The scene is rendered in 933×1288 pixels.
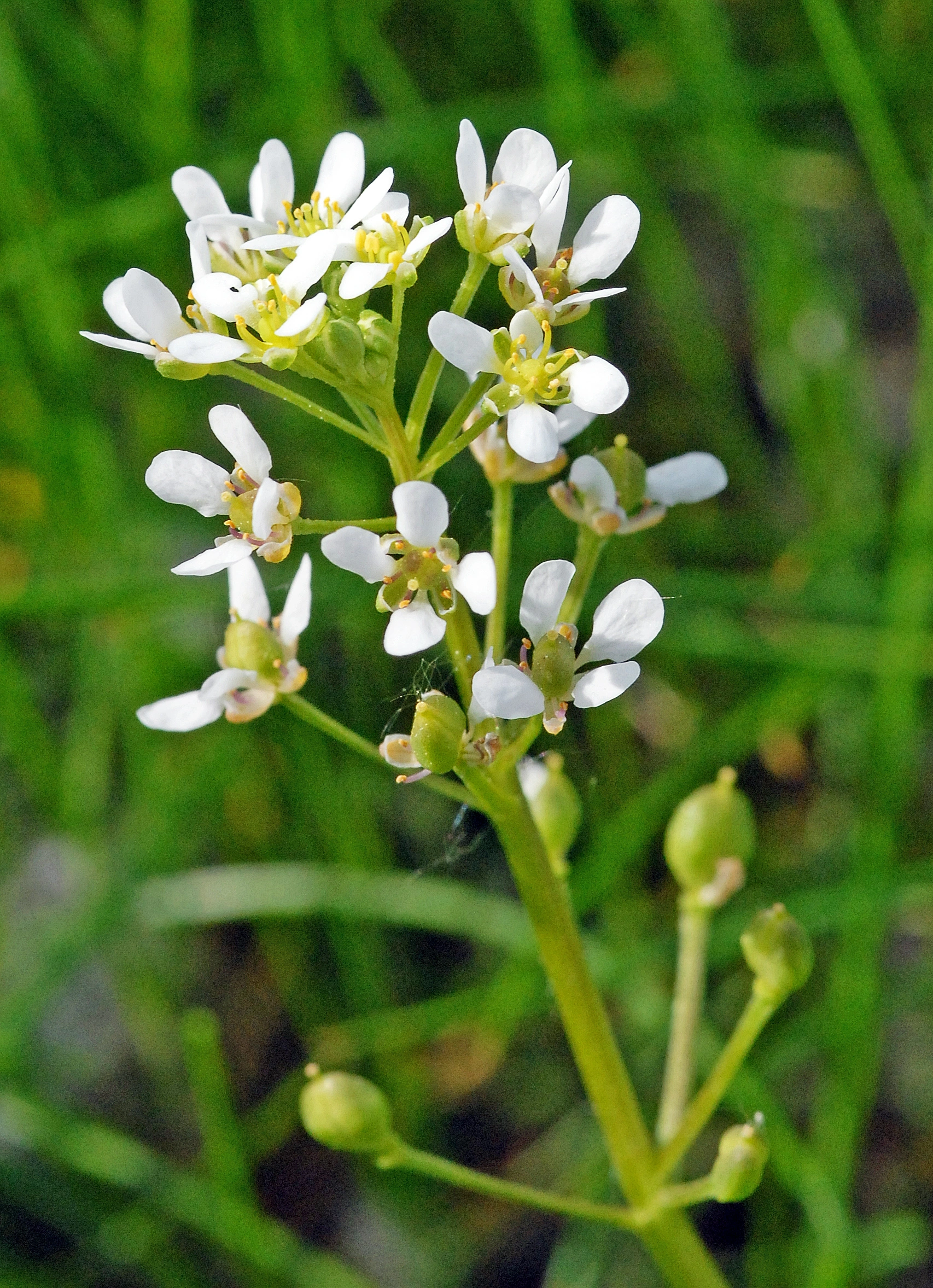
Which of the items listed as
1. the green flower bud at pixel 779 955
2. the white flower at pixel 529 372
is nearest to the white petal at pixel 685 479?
the white flower at pixel 529 372

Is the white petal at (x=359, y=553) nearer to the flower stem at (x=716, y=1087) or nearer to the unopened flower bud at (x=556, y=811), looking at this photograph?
the unopened flower bud at (x=556, y=811)

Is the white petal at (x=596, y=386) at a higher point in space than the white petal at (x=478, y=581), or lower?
higher

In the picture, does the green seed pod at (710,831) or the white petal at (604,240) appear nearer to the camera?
the white petal at (604,240)

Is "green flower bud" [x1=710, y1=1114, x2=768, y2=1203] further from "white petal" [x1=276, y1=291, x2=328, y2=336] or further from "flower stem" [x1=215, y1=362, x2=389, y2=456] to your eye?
"white petal" [x1=276, y1=291, x2=328, y2=336]

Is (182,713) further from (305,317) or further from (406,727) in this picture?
(406,727)

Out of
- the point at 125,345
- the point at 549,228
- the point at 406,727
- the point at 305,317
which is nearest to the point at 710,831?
the point at 549,228

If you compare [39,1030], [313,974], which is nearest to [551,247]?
[313,974]

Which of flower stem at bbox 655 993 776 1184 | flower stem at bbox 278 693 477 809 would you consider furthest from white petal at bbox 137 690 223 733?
flower stem at bbox 655 993 776 1184
